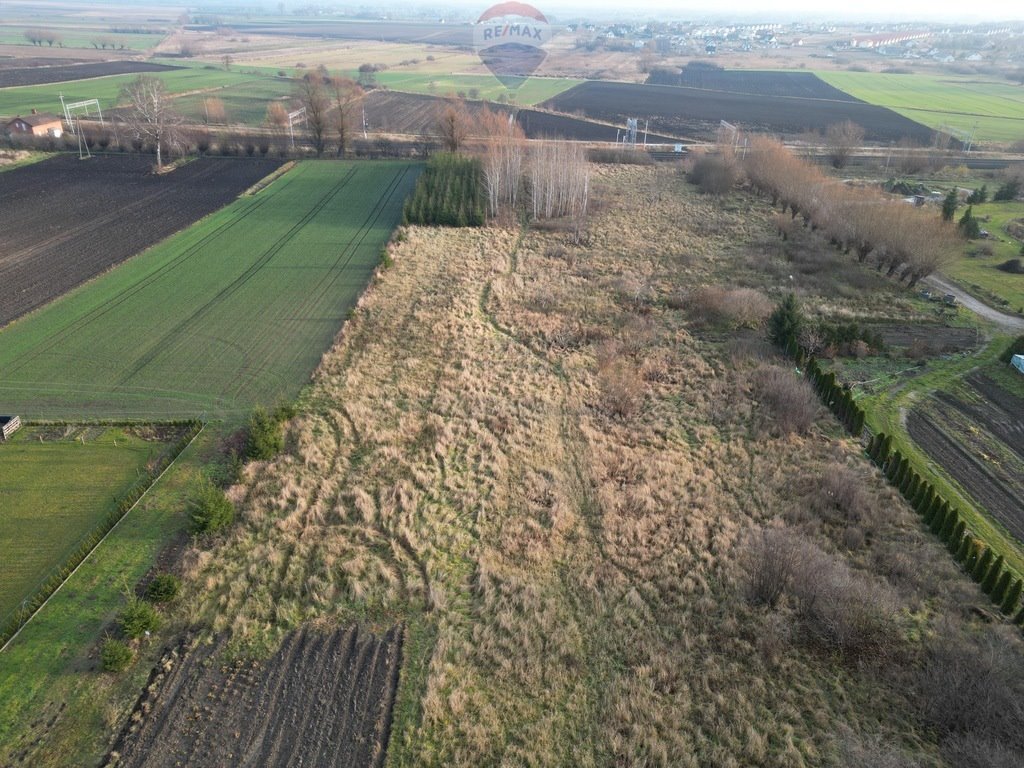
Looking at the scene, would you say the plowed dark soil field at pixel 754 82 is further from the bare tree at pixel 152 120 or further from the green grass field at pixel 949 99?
the bare tree at pixel 152 120

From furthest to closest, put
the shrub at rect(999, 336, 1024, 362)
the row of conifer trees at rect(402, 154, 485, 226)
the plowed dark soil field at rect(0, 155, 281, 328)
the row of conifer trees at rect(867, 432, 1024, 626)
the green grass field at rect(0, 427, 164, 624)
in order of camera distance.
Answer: the row of conifer trees at rect(402, 154, 485, 226) → the plowed dark soil field at rect(0, 155, 281, 328) → the shrub at rect(999, 336, 1024, 362) → the green grass field at rect(0, 427, 164, 624) → the row of conifer trees at rect(867, 432, 1024, 626)

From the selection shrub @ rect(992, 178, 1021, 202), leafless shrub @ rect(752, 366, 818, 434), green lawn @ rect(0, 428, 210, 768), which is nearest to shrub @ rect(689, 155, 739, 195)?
shrub @ rect(992, 178, 1021, 202)

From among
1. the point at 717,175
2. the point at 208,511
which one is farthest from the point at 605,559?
the point at 717,175

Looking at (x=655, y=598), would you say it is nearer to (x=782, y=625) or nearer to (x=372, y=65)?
(x=782, y=625)

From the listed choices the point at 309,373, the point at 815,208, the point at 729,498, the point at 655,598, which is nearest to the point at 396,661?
the point at 655,598

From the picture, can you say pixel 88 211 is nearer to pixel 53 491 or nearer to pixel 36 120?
pixel 36 120

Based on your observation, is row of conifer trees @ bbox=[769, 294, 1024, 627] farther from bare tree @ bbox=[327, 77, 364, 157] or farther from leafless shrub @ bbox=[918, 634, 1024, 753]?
bare tree @ bbox=[327, 77, 364, 157]
